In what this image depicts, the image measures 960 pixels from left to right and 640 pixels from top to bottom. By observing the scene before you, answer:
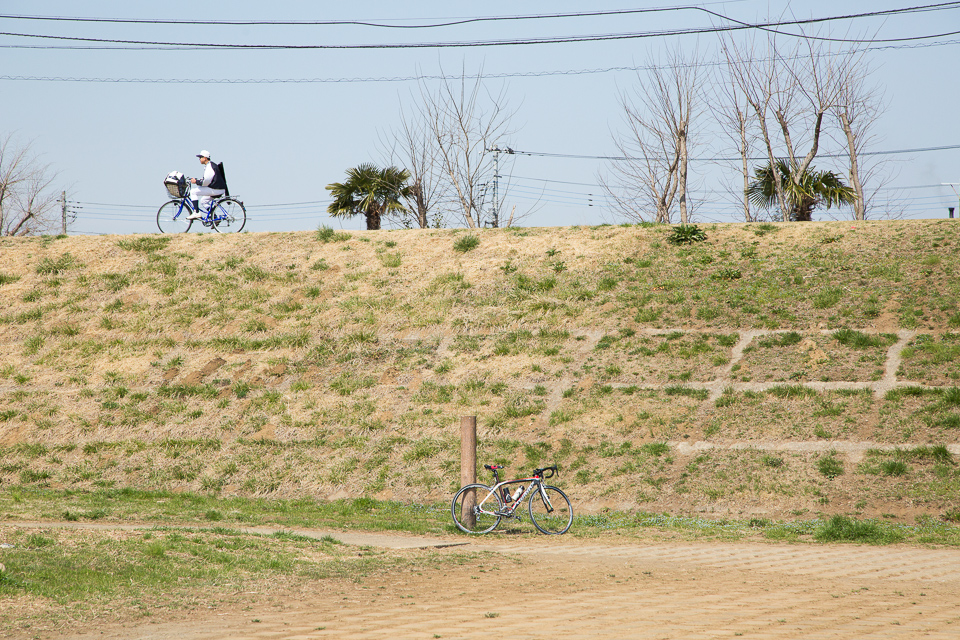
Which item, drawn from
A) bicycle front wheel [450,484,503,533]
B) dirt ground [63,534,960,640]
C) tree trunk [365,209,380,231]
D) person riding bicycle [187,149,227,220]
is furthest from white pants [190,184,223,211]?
dirt ground [63,534,960,640]

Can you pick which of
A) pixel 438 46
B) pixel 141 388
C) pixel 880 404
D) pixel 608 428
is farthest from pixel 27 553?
pixel 438 46

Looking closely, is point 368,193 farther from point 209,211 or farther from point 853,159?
point 853,159

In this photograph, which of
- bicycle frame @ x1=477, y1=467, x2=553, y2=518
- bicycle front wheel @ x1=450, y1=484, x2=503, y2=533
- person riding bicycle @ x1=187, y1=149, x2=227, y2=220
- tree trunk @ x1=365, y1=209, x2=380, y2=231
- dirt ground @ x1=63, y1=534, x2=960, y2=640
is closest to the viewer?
dirt ground @ x1=63, y1=534, x2=960, y2=640

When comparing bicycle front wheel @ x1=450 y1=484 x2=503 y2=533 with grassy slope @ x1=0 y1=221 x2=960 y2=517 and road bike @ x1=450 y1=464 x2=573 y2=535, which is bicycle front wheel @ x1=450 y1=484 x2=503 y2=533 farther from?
grassy slope @ x1=0 y1=221 x2=960 y2=517

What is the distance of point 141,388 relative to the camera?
65.5ft

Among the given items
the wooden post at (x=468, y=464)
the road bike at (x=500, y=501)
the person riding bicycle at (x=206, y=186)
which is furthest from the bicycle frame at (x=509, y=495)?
the person riding bicycle at (x=206, y=186)

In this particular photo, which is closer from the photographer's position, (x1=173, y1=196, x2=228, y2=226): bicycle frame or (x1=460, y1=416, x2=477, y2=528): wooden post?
(x1=460, y1=416, x2=477, y2=528): wooden post

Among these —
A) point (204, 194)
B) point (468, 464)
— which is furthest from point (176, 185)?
point (468, 464)

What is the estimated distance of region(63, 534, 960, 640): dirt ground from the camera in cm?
600

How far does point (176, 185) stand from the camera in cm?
2300

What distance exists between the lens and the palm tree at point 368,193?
27828 mm

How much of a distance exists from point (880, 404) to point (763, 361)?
2640mm

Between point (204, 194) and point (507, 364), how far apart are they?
9980 millimetres

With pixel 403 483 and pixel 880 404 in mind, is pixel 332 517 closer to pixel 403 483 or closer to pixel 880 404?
pixel 403 483
